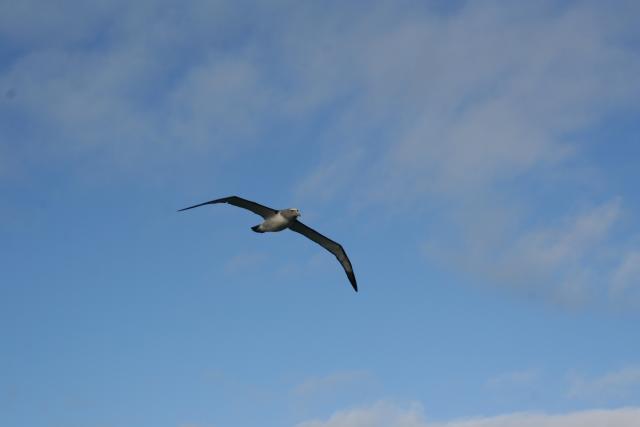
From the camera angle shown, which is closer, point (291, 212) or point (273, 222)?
point (291, 212)

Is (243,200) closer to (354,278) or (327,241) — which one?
(327,241)

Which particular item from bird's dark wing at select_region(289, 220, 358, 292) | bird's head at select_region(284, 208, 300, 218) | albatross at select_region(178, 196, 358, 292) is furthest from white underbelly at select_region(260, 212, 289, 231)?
bird's dark wing at select_region(289, 220, 358, 292)

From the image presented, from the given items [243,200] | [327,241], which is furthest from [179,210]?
[327,241]

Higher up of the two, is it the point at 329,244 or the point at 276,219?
the point at 329,244

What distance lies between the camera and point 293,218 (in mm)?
58188

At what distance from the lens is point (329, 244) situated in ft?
211

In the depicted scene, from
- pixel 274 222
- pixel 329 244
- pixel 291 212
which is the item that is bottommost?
pixel 274 222

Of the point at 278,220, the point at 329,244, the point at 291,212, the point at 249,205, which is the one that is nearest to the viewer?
the point at 249,205

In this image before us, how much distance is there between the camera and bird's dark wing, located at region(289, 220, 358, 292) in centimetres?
6106

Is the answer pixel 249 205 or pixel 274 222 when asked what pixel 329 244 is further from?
pixel 249 205

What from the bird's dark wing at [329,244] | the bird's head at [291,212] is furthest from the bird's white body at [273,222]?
the bird's dark wing at [329,244]

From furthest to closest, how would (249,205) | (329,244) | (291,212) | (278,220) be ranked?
(329,244) → (278,220) → (291,212) → (249,205)

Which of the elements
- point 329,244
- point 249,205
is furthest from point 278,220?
point 329,244

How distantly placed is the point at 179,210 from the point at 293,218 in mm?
12016
